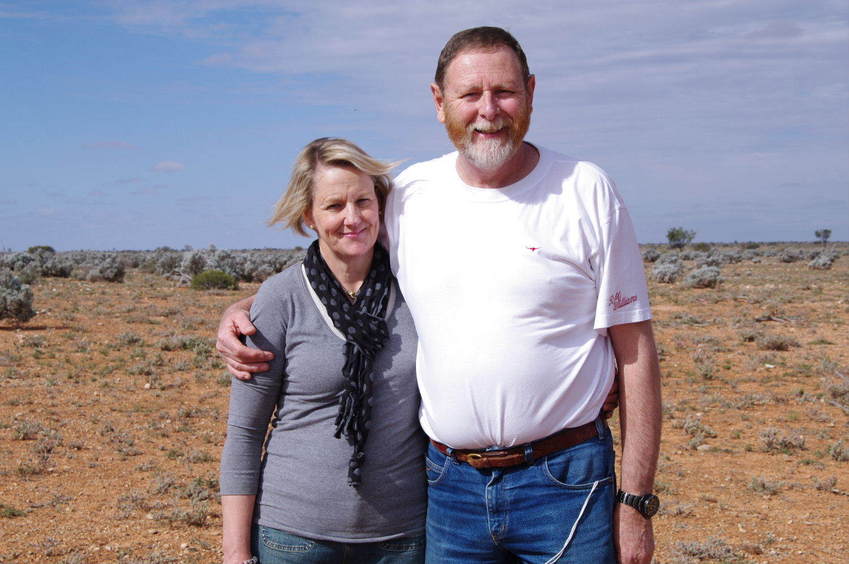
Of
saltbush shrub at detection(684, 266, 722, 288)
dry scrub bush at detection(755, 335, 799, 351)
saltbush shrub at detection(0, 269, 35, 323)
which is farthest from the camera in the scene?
saltbush shrub at detection(684, 266, 722, 288)

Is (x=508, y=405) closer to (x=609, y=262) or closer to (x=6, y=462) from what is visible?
(x=609, y=262)

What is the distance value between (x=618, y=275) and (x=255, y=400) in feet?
4.17

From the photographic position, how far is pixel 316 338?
2684mm

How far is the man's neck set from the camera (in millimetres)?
2670

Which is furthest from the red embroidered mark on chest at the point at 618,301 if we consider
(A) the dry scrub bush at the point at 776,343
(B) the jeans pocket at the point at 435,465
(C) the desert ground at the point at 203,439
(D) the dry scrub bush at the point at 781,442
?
(A) the dry scrub bush at the point at 776,343

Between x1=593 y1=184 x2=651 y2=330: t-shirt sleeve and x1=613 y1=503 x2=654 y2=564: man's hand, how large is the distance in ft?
2.05

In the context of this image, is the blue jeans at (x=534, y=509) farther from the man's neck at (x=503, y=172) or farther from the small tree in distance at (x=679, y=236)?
the small tree in distance at (x=679, y=236)

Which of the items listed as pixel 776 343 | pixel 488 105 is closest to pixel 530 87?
pixel 488 105

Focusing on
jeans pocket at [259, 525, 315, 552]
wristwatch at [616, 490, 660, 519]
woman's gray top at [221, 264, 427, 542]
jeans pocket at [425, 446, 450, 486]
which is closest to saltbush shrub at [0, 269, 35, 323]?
woman's gray top at [221, 264, 427, 542]

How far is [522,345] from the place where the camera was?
8.24ft

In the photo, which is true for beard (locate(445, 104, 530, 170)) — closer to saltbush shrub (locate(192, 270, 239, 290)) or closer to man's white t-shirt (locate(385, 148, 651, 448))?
man's white t-shirt (locate(385, 148, 651, 448))

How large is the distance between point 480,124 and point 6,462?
6.98 m

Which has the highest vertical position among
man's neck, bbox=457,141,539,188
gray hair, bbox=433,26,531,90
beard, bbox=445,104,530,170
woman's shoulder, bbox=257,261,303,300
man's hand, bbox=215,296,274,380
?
gray hair, bbox=433,26,531,90

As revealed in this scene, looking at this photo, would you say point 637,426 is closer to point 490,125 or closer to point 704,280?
point 490,125
